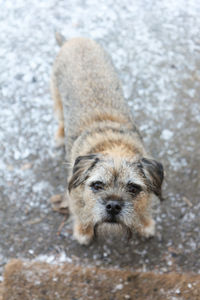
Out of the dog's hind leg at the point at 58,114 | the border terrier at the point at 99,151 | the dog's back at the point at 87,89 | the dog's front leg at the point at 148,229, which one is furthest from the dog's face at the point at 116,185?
the dog's hind leg at the point at 58,114

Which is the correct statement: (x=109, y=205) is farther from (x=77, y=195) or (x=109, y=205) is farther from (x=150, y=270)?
(x=150, y=270)

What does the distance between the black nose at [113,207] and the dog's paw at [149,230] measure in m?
1.35

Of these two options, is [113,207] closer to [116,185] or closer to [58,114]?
[116,185]

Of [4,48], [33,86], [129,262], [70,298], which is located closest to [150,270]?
[129,262]

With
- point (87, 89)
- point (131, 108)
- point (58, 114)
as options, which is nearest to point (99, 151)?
point (87, 89)

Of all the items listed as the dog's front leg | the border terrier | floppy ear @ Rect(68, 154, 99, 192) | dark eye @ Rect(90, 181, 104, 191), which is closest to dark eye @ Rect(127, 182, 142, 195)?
the border terrier

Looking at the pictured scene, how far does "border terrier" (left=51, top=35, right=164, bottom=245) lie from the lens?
11.7 ft

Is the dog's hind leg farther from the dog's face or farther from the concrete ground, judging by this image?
the dog's face

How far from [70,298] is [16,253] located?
1003 millimetres

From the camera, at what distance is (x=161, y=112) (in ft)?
20.0

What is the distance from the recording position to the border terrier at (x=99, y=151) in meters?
3.56

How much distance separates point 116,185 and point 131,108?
286 centimetres

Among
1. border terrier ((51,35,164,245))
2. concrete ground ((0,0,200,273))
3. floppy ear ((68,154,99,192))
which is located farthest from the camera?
concrete ground ((0,0,200,273))

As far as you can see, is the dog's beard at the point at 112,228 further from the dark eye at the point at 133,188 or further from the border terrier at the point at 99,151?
the dark eye at the point at 133,188
